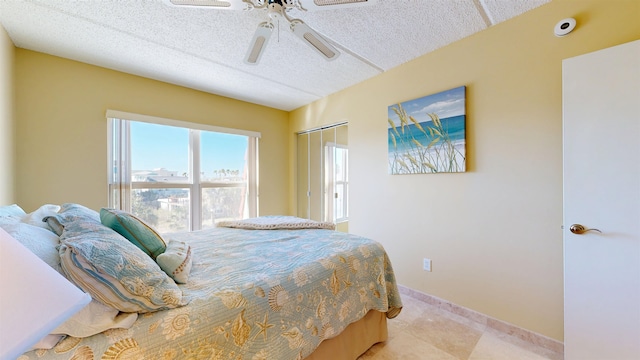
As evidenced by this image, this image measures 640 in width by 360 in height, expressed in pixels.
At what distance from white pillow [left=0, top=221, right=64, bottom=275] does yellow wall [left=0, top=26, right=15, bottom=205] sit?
150cm

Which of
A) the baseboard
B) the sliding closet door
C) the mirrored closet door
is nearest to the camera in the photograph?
the baseboard

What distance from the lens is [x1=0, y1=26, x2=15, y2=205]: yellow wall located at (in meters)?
1.85

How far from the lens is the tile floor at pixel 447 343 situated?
1646mm

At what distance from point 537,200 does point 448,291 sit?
42.1 inches

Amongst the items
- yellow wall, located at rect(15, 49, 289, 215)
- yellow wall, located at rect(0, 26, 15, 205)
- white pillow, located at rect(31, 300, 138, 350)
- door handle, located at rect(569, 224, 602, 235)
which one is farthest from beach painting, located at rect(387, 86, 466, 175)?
yellow wall, located at rect(0, 26, 15, 205)

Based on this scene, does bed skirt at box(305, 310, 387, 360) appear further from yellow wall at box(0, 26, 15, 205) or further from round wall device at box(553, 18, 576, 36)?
yellow wall at box(0, 26, 15, 205)

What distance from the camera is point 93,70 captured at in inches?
97.5

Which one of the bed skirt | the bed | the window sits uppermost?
the window

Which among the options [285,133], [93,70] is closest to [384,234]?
[285,133]

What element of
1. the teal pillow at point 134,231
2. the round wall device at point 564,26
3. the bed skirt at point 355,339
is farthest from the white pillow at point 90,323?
the round wall device at point 564,26

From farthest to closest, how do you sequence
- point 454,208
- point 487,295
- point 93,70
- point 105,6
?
point 93,70 → point 454,208 → point 487,295 → point 105,6

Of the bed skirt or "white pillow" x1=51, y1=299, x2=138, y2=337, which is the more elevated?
"white pillow" x1=51, y1=299, x2=138, y2=337

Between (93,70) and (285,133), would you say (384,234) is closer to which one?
(285,133)

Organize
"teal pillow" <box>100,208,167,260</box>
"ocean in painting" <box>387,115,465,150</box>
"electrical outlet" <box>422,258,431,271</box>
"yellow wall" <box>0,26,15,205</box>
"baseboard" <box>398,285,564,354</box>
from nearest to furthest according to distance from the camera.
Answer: "teal pillow" <box>100,208,167,260</box> → "baseboard" <box>398,285,564,354</box> → "yellow wall" <box>0,26,15,205</box> → "ocean in painting" <box>387,115,465,150</box> → "electrical outlet" <box>422,258,431,271</box>
